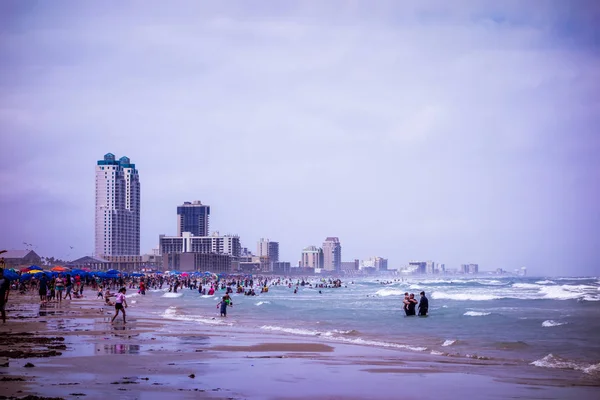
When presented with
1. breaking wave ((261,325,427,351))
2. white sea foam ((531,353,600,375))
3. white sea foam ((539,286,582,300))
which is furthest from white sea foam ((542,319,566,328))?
white sea foam ((539,286,582,300))

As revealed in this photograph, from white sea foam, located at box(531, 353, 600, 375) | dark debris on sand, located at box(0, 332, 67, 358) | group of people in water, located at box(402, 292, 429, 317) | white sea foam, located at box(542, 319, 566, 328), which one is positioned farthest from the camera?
group of people in water, located at box(402, 292, 429, 317)

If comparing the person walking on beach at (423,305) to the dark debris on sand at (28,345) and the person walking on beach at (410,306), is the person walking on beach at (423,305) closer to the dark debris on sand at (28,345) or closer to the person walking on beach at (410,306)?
the person walking on beach at (410,306)

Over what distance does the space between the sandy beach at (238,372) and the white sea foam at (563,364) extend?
995 millimetres

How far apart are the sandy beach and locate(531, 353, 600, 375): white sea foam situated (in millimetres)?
995

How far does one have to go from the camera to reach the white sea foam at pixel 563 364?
54.5 feet

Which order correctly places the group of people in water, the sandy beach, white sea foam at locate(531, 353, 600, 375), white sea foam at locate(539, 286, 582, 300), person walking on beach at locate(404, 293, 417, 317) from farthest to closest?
white sea foam at locate(539, 286, 582, 300) < person walking on beach at locate(404, 293, 417, 317) < the group of people in water < white sea foam at locate(531, 353, 600, 375) < the sandy beach

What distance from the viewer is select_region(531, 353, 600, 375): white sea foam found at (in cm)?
1662

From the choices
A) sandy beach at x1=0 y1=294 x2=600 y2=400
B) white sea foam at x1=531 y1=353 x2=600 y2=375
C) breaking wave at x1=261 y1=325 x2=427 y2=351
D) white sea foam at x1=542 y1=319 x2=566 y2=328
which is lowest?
white sea foam at x1=542 y1=319 x2=566 y2=328

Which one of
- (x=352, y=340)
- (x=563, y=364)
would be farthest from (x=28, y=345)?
(x=563, y=364)

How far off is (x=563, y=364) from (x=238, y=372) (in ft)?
31.6

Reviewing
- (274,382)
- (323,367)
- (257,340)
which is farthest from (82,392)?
(257,340)

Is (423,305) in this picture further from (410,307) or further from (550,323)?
(550,323)

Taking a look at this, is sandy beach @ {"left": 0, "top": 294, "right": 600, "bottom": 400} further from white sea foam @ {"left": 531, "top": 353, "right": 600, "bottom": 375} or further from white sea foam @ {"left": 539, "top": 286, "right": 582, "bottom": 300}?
white sea foam @ {"left": 539, "top": 286, "right": 582, "bottom": 300}

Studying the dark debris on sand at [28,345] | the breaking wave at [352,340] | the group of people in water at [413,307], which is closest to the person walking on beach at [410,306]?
the group of people in water at [413,307]
